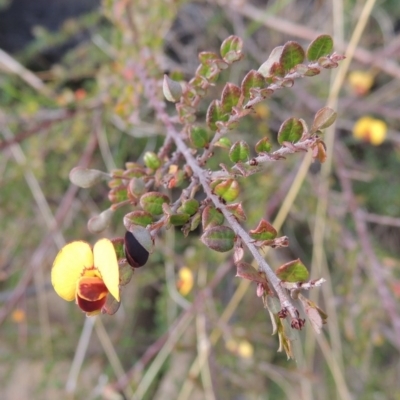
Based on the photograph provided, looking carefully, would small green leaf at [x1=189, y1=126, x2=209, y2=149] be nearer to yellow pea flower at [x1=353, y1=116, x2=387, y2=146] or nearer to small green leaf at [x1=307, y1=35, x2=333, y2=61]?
small green leaf at [x1=307, y1=35, x2=333, y2=61]

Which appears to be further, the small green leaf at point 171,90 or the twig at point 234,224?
the small green leaf at point 171,90

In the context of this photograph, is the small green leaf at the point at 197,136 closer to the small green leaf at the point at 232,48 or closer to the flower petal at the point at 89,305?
the small green leaf at the point at 232,48

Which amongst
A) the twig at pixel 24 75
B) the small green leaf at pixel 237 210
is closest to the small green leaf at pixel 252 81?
the small green leaf at pixel 237 210

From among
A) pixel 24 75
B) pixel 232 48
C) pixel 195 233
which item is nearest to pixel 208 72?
pixel 232 48

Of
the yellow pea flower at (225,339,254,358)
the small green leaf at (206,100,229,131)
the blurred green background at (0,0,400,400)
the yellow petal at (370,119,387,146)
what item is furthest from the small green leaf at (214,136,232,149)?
the yellow petal at (370,119,387,146)

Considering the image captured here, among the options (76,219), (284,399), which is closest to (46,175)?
(76,219)

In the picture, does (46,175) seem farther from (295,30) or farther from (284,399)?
(284,399)
